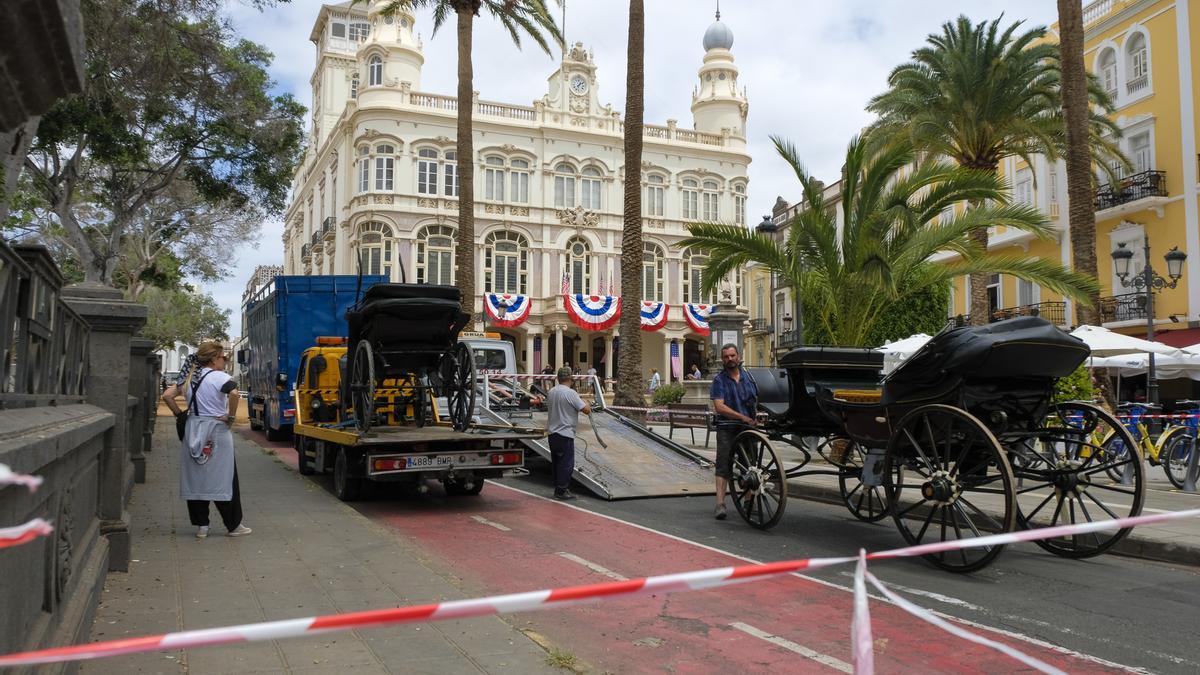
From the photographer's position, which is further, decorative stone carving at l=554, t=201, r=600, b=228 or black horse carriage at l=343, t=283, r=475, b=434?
decorative stone carving at l=554, t=201, r=600, b=228

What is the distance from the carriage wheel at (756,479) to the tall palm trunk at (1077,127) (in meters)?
10.1

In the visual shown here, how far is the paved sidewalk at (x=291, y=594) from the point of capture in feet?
14.7

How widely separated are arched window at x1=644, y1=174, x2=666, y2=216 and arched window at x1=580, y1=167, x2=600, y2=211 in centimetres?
303

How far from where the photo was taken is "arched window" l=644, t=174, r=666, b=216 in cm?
5009

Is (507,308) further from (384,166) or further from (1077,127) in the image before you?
(1077,127)

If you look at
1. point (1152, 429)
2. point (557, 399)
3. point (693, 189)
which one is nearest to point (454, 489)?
point (557, 399)

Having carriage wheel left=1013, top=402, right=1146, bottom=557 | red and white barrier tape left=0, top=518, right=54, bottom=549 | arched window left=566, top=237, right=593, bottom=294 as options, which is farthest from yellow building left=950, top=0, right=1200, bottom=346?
red and white barrier tape left=0, top=518, right=54, bottom=549

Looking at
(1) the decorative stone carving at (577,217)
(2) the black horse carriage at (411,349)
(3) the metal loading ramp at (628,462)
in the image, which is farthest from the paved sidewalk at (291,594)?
(1) the decorative stone carving at (577,217)

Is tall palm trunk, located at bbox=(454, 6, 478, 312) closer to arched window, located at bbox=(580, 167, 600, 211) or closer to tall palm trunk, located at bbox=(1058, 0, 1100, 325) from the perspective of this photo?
tall palm trunk, located at bbox=(1058, 0, 1100, 325)

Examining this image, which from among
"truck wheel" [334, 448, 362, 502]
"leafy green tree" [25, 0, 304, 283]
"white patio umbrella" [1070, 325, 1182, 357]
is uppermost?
"leafy green tree" [25, 0, 304, 283]

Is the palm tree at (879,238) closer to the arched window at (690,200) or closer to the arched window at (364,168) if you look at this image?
the arched window at (364,168)

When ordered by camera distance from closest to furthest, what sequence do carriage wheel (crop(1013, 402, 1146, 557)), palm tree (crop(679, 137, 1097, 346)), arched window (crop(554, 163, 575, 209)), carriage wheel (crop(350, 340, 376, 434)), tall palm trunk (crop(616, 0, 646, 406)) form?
carriage wheel (crop(1013, 402, 1146, 557)) → carriage wheel (crop(350, 340, 376, 434)) → palm tree (crop(679, 137, 1097, 346)) → tall palm trunk (crop(616, 0, 646, 406)) → arched window (crop(554, 163, 575, 209))

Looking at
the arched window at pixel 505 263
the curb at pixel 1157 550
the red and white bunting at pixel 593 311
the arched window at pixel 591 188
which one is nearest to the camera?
the curb at pixel 1157 550

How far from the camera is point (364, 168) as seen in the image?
4475 cm
